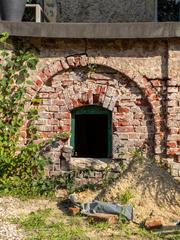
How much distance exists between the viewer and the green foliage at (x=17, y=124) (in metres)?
7.82

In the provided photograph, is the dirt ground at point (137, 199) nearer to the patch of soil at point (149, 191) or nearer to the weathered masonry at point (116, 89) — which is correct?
the patch of soil at point (149, 191)

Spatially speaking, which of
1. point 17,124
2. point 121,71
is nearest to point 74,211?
point 17,124

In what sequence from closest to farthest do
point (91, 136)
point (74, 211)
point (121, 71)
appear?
point (74, 211)
point (121, 71)
point (91, 136)

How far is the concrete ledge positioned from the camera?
755cm

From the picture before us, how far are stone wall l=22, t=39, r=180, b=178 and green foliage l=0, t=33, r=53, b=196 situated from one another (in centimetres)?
22

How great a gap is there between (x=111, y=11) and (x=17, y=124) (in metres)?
4.33

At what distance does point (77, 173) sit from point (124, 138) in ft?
3.58

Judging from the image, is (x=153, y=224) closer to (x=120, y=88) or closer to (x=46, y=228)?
(x=46, y=228)

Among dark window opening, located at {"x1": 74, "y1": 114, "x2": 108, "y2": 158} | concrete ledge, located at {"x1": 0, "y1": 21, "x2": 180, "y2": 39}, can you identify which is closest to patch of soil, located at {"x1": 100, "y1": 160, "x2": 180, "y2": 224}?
concrete ledge, located at {"x1": 0, "y1": 21, "x2": 180, "y2": 39}

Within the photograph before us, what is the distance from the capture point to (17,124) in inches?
311

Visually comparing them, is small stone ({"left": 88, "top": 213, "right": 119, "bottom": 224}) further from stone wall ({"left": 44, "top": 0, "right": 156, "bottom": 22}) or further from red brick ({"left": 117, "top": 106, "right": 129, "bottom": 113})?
stone wall ({"left": 44, "top": 0, "right": 156, "bottom": 22})

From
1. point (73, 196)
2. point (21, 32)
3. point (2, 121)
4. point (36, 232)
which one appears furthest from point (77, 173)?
point (21, 32)

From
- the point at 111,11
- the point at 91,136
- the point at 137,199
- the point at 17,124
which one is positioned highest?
the point at 111,11

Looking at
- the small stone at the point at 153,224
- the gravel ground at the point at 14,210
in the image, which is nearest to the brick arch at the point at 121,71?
the small stone at the point at 153,224
